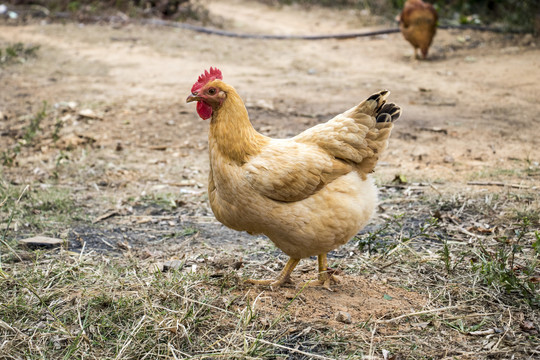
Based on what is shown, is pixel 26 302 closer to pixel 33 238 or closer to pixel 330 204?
pixel 33 238

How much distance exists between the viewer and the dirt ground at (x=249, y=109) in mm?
4379

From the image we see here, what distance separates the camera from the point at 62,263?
3623mm

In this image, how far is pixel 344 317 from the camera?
302cm

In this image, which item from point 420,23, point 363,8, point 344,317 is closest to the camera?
point 344,317

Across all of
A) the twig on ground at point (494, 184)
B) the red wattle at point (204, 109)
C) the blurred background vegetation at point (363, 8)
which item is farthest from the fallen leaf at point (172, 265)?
the blurred background vegetation at point (363, 8)

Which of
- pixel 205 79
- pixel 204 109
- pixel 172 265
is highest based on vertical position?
pixel 205 79

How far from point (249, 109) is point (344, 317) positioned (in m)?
4.64

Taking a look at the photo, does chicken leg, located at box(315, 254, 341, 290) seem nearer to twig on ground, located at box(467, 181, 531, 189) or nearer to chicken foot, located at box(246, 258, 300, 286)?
chicken foot, located at box(246, 258, 300, 286)

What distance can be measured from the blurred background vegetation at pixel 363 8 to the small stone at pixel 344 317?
32.7 ft

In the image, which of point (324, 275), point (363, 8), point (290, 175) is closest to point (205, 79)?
point (290, 175)

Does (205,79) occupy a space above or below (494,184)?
above

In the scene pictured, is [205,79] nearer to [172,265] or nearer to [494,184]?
[172,265]

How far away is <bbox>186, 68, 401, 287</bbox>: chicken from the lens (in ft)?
10.0

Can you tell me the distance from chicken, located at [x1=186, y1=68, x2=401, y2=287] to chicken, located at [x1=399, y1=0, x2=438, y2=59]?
6819 millimetres
